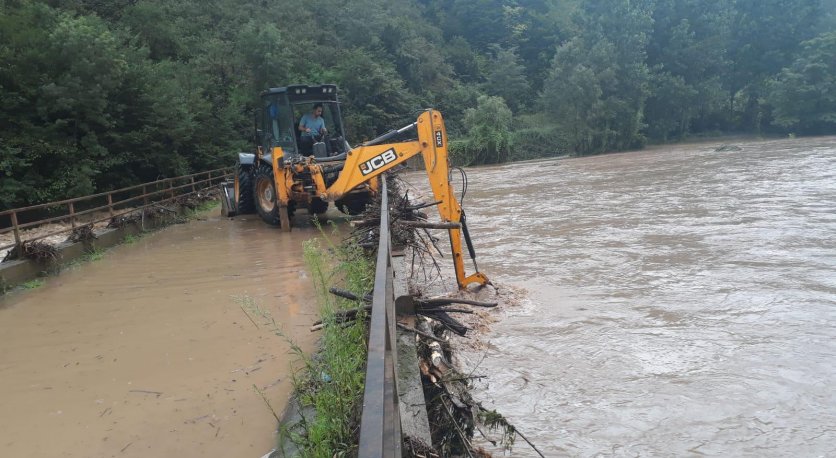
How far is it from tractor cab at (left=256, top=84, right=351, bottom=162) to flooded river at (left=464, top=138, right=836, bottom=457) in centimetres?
367

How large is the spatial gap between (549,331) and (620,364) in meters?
0.96

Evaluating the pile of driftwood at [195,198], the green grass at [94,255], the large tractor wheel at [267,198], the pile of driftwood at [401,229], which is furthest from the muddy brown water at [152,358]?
the pile of driftwood at [195,198]

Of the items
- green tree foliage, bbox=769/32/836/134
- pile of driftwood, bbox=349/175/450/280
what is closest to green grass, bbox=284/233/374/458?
pile of driftwood, bbox=349/175/450/280

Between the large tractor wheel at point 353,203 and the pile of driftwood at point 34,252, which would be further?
the large tractor wheel at point 353,203

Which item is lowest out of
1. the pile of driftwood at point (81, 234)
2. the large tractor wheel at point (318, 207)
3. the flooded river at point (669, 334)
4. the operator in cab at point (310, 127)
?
the flooded river at point (669, 334)

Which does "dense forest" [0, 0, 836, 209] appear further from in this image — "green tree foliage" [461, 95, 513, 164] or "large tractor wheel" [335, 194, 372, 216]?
"large tractor wheel" [335, 194, 372, 216]

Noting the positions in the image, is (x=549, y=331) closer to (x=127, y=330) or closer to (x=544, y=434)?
(x=544, y=434)

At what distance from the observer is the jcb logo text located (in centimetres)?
880

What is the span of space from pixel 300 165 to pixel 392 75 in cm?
3295

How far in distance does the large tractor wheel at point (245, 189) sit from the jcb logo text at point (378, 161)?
6.26m

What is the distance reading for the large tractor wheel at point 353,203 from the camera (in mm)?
12820

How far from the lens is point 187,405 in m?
4.28

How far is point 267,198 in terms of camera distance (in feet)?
44.5

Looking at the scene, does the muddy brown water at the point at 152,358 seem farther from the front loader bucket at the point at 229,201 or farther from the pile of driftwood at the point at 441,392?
the front loader bucket at the point at 229,201
